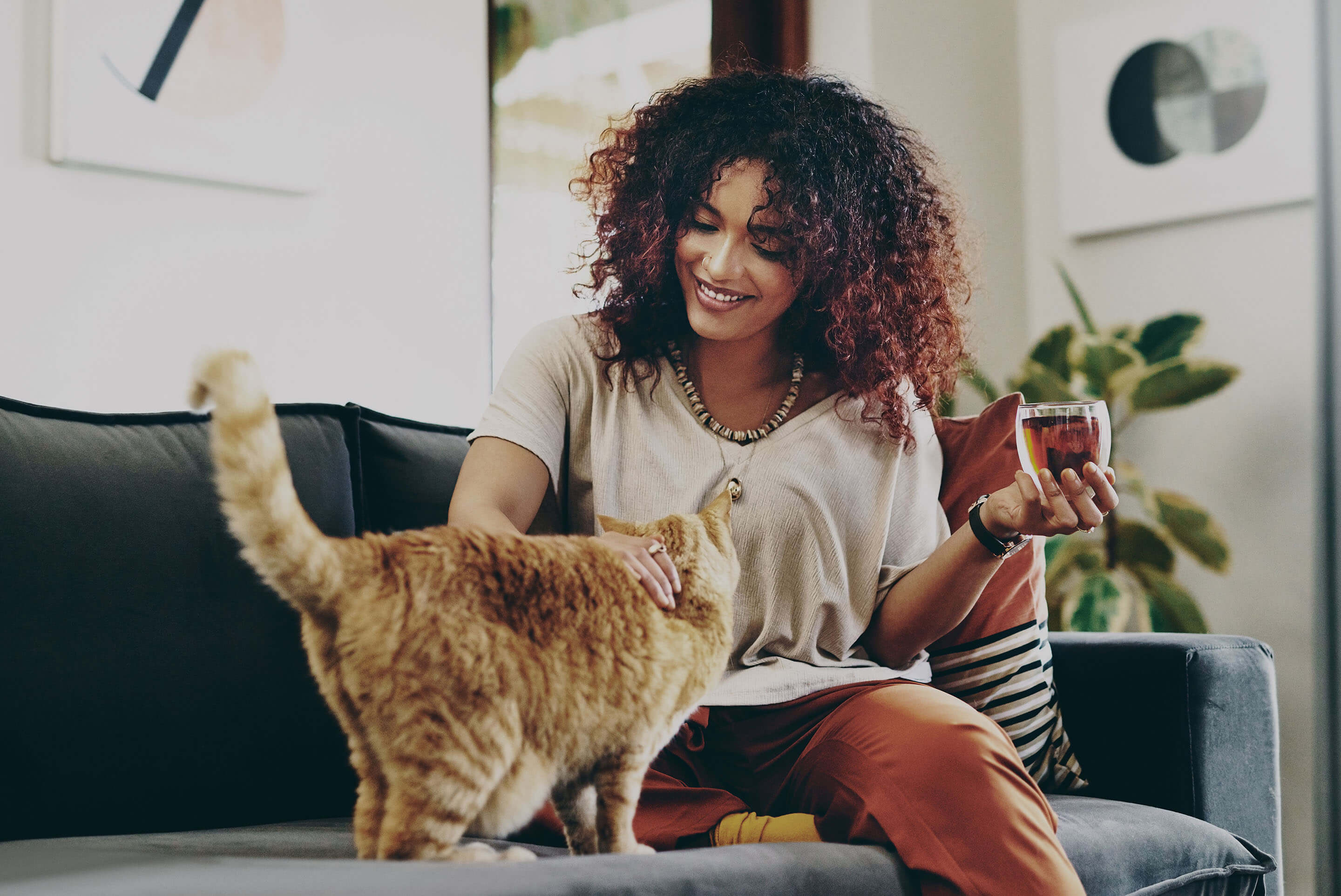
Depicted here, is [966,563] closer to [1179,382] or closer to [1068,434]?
[1068,434]

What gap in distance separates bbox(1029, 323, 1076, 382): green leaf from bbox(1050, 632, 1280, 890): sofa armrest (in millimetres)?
1363

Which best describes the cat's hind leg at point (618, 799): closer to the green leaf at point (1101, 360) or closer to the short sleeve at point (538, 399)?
the short sleeve at point (538, 399)

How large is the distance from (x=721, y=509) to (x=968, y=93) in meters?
2.50

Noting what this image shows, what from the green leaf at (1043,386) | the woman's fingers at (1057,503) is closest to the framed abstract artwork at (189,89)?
the woman's fingers at (1057,503)

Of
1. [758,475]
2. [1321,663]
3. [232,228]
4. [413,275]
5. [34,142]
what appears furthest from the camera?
[1321,663]

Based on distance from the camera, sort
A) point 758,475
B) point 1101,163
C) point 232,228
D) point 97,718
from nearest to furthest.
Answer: point 97,718 → point 758,475 → point 232,228 → point 1101,163

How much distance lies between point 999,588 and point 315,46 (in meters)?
1.63

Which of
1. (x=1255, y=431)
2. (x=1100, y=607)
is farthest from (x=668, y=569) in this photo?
(x=1255, y=431)

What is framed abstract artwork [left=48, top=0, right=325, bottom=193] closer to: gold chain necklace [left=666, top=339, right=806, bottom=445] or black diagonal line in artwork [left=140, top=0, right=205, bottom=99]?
black diagonal line in artwork [left=140, top=0, right=205, bottom=99]

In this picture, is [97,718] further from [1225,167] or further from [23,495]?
[1225,167]

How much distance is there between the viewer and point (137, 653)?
128 centimetres

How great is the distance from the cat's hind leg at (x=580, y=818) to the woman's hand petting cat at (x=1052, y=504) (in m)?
0.57

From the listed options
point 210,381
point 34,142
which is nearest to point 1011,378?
point 34,142

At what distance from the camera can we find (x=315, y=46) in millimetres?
2139
